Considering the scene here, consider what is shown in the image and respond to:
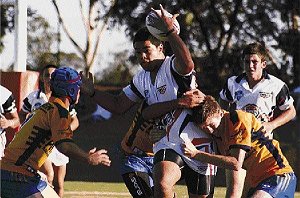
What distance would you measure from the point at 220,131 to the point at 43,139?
4.72 ft

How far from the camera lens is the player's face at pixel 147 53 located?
8.96 meters

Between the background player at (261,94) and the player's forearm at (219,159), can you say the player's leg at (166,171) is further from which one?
the background player at (261,94)

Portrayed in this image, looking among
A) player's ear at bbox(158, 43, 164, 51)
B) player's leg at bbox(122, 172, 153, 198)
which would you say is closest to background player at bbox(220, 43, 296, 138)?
player's leg at bbox(122, 172, 153, 198)

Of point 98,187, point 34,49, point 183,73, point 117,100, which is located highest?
point 183,73

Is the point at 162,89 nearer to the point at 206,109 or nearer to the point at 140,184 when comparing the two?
the point at 206,109

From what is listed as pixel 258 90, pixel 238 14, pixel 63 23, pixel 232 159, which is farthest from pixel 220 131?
pixel 63 23

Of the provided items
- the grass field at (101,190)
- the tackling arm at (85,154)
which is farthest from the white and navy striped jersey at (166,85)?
the grass field at (101,190)

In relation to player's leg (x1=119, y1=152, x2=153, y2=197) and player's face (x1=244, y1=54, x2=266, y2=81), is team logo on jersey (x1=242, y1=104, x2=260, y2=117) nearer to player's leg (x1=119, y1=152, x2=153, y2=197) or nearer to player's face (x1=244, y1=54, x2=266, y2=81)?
player's face (x1=244, y1=54, x2=266, y2=81)

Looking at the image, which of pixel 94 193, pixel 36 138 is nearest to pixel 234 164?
pixel 36 138

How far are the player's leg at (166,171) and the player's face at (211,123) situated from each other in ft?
1.22

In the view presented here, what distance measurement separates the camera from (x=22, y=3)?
1775 centimetres

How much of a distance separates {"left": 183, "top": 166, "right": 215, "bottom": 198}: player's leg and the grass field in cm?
603

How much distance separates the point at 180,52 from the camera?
8320mm

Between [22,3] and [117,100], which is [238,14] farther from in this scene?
[117,100]
